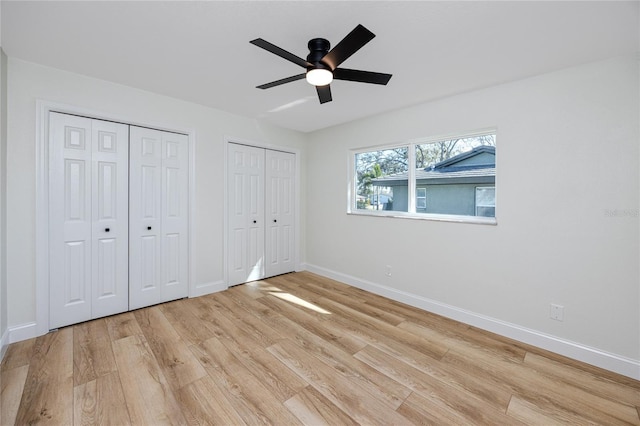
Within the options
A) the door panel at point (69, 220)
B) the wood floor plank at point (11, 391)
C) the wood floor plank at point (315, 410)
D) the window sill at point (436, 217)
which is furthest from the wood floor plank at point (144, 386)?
the window sill at point (436, 217)

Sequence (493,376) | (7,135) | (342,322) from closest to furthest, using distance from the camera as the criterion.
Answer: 1. (493,376)
2. (7,135)
3. (342,322)

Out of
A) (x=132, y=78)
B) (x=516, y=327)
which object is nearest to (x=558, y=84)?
(x=516, y=327)

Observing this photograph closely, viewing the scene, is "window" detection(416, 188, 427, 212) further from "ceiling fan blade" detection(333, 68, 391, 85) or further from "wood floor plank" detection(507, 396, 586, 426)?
"wood floor plank" detection(507, 396, 586, 426)

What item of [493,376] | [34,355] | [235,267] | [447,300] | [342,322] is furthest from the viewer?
[235,267]

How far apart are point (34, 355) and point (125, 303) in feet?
2.71

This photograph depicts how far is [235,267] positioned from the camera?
386cm

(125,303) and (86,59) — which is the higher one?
(86,59)

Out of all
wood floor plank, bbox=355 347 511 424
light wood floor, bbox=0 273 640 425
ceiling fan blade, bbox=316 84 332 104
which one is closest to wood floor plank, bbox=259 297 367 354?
light wood floor, bbox=0 273 640 425

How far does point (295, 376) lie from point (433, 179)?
102 inches

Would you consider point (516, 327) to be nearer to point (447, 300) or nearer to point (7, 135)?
point (447, 300)

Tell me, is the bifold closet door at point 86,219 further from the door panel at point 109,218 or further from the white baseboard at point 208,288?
the white baseboard at point 208,288

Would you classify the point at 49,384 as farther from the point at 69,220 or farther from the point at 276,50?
the point at 276,50

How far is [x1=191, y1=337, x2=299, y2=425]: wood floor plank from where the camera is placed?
5.12 feet

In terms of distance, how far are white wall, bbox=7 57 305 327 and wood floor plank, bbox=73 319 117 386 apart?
0.44 m
